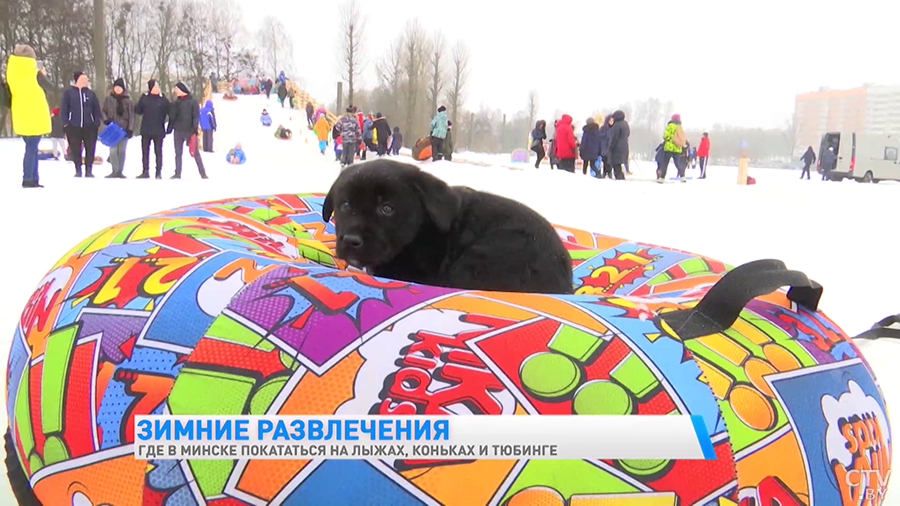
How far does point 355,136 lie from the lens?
17.2 m

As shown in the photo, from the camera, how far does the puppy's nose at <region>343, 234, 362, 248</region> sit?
7.91 feet

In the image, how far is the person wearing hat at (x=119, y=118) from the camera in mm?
10445

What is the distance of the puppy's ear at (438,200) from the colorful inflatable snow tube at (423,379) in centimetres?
86

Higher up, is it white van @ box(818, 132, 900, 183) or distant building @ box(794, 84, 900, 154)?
distant building @ box(794, 84, 900, 154)

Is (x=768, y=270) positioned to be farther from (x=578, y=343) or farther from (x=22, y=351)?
(x=22, y=351)

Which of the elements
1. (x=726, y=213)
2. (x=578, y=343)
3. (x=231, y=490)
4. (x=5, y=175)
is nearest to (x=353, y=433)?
(x=231, y=490)

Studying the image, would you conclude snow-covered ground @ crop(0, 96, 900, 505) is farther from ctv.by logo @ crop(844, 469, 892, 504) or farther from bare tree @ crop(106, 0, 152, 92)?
bare tree @ crop(106, 0, 152, 92)

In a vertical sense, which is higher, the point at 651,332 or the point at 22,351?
the point at 651,332

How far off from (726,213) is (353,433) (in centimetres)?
913

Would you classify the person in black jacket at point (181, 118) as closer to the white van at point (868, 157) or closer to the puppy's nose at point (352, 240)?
the puppy's nose at point (352, 240)

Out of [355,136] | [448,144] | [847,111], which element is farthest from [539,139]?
[847,111]

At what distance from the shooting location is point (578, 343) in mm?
1391

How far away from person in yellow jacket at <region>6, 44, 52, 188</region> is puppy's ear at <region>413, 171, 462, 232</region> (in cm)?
796

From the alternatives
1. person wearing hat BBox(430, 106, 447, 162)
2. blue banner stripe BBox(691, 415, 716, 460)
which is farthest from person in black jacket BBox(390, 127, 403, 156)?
blue banner stripe BBox(691, 415, 716, 460)
